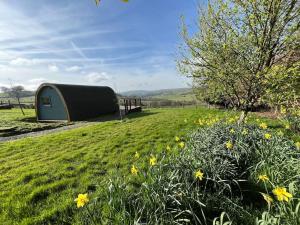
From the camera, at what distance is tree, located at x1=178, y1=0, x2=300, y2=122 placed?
6.18 m

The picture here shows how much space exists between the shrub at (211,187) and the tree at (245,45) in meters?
2.15

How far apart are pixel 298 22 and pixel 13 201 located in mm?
8930

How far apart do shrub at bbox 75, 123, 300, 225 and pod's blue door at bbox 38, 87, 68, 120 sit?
17.9 meters

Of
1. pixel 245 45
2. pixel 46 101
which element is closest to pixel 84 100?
pixel 46 101

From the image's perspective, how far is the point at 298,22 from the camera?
6078 millimetres

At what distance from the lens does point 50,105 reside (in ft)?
71.1

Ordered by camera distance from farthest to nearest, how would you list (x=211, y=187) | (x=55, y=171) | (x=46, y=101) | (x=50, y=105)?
(x=46, y=101)
(x=50, y=105)
(x=55, y=171)
(x=211, y=187)

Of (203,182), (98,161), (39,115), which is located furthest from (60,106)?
(203,182)

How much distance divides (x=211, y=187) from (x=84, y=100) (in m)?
20.2

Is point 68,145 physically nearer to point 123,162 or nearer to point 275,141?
point 123,162

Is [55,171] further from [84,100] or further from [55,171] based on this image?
[84,100]

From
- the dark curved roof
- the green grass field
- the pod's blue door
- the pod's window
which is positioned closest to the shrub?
the green grass field

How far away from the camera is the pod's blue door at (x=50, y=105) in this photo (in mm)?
21109

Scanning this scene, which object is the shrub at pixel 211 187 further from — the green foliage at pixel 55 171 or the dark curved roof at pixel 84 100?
the dark curved roof at pixel 84 100
